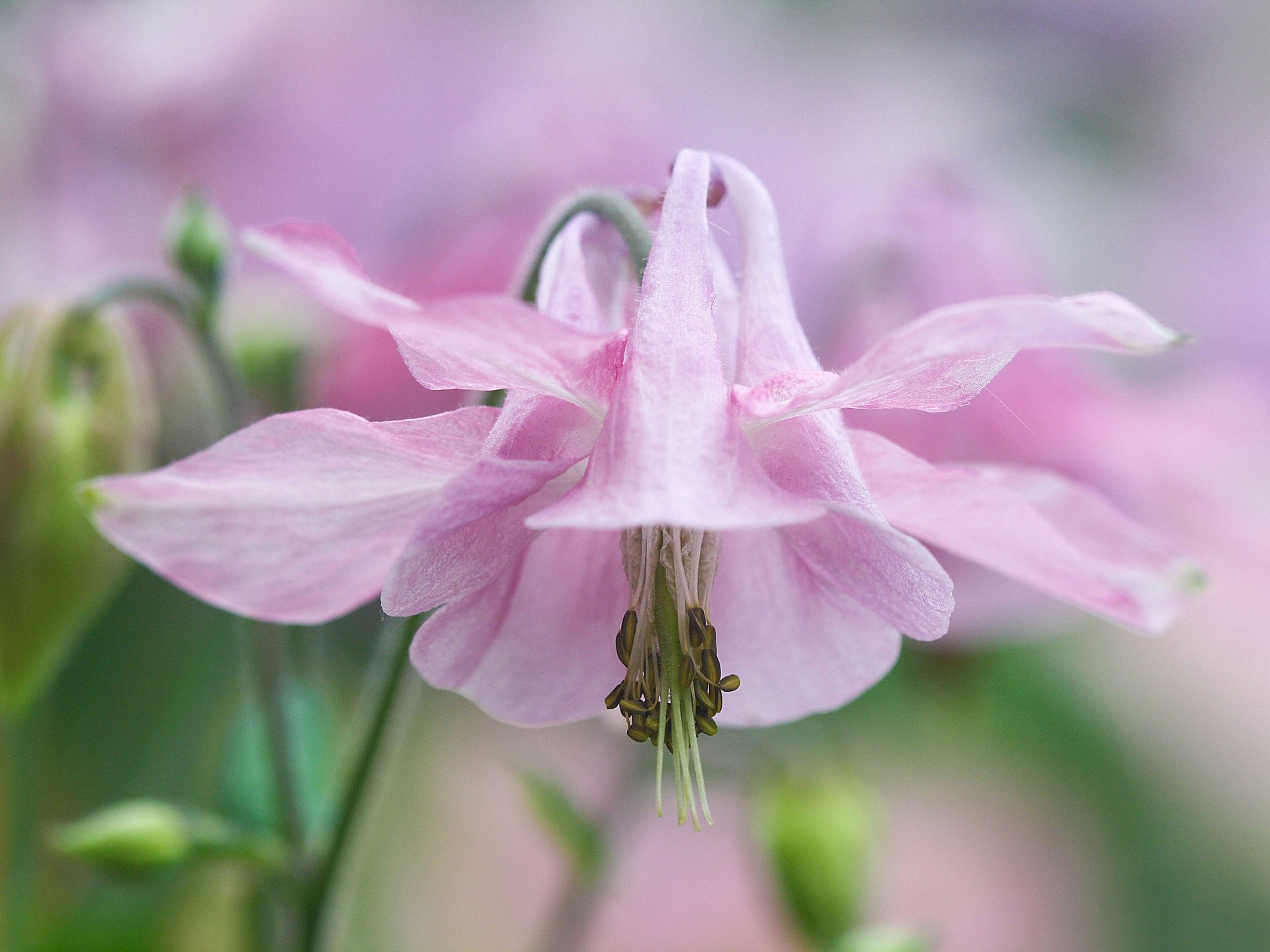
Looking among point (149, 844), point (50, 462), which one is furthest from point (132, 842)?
point (50, 462)

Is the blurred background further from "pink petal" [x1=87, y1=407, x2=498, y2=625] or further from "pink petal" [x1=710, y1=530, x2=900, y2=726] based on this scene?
"pink petal" [x1=87, y1=407, x2=498, y2=625]

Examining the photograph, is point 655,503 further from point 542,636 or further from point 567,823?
point 567,823

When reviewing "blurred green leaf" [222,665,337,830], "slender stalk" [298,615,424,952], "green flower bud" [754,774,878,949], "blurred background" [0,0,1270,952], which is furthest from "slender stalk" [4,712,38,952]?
"green flower bud" [754,774,878,949]

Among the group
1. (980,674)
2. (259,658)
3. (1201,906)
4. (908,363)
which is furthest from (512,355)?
(1201,906)

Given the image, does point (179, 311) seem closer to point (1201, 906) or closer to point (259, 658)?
point (259, 658)

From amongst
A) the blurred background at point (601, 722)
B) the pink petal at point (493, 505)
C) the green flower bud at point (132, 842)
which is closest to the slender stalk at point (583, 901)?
the blurred background at point (601, 722)

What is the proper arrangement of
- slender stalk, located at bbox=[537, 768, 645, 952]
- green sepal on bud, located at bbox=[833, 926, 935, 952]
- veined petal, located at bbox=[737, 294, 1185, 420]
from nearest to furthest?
veined petal, located at bbox=[737, 294, 1185, 420]
green sepal on bud, located at bbox=[833, 926, 935, 952]
slender stalk, located at bbox=[537, 768, 645, 952]
